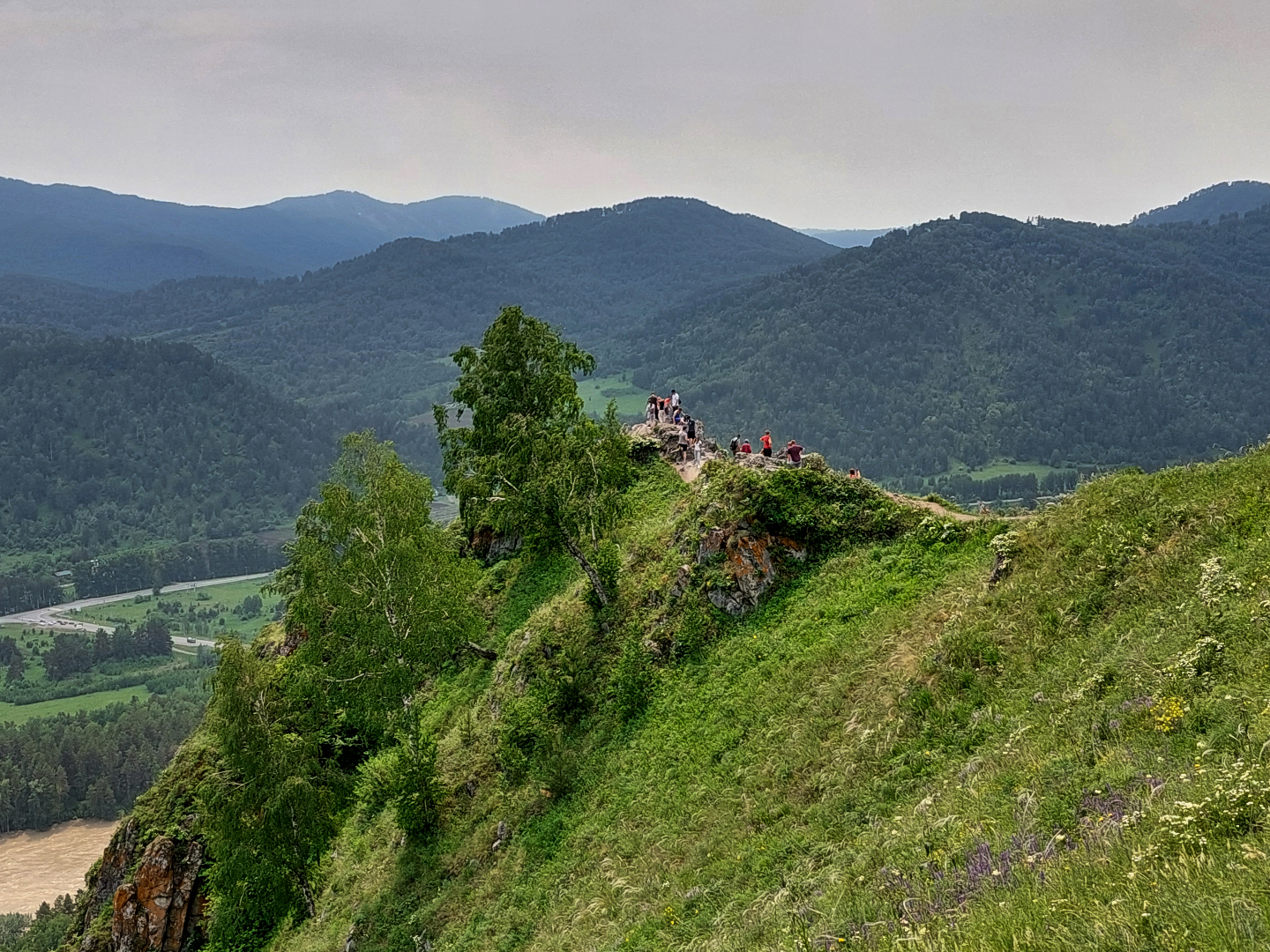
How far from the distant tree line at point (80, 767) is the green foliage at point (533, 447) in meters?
128

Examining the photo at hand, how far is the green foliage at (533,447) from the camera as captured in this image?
28812 mm

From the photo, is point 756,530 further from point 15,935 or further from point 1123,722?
point 15,935

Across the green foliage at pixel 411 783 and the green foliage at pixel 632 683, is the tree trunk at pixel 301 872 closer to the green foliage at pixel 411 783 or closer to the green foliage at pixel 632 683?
the green foliage at pixel 411 783

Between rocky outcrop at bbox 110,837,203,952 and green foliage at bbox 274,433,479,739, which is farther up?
green foliage at bbox 274,433,479,739

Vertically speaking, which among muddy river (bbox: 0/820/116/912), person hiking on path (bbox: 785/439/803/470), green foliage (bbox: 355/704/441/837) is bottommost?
muddy river (bbox: 0/820/116/912)

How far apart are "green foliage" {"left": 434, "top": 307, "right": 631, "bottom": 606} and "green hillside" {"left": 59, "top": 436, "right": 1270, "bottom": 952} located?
3257 mm

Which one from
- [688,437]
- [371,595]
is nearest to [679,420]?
[688,437]

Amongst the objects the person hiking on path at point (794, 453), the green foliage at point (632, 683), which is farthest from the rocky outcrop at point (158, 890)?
the person hiking on path at point (794, 453)

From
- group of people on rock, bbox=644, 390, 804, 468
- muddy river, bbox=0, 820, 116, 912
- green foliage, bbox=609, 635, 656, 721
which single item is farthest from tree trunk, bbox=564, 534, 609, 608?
muddy river, bbox=0, 820, 116, 912

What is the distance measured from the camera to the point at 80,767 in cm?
14238

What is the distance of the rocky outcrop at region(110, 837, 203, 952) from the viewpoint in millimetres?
33438

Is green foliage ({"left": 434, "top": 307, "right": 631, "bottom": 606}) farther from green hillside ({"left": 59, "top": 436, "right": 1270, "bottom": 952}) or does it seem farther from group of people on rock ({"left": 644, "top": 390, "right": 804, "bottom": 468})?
group of people on rock ({"left": 644, "top": 390, "right": 804, "bottom": 468})

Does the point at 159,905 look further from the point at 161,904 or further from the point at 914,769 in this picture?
the point at 914,769

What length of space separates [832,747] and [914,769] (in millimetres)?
2941
